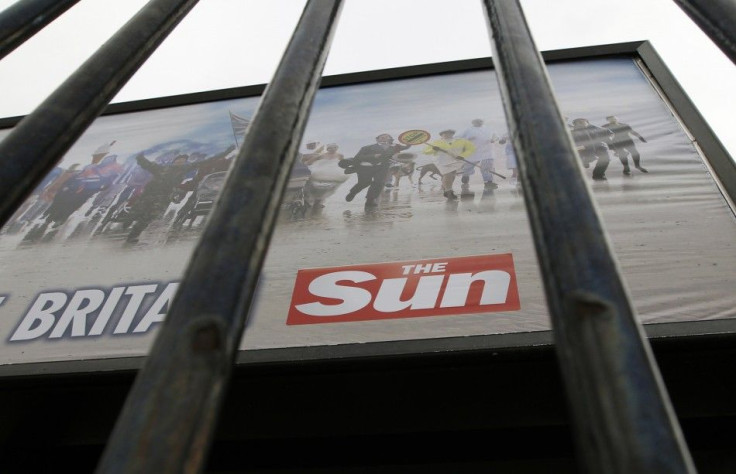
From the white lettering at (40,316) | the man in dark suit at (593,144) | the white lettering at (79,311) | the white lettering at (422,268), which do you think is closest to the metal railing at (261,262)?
the white lettering at (422,268)

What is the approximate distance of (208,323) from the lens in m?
0.92

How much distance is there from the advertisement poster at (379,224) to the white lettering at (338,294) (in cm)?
1

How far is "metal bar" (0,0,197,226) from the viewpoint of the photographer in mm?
1270

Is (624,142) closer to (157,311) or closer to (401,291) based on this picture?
(401,291)

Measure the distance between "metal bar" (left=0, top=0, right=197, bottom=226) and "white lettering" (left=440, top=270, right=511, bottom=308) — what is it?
269 centimetres

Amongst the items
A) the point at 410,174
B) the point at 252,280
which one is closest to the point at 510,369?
the point at 410,174

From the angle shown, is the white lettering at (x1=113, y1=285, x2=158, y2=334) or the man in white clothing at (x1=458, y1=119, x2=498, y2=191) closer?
the white lettering at (x1=113, y1=285, x2=158, y2=334)

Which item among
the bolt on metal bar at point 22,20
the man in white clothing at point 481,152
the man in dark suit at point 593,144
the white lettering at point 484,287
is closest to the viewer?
the bolt on metal bar at point 22,20

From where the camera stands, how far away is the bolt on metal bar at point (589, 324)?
71 cm

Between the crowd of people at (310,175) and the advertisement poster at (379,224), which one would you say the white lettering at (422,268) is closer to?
the advertisement poster at (379,224)

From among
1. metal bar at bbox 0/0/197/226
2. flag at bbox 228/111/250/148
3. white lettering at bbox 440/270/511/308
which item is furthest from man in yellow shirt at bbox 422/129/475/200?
metal bar at bbox 0/0/197/226

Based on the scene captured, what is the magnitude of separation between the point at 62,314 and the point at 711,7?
4613 mm

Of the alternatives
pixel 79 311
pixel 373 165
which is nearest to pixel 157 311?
pixel 79 311

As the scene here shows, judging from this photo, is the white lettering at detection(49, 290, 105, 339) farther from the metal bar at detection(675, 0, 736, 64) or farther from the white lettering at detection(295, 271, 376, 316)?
the metal bar at detection(675, 0, 736, 64)
